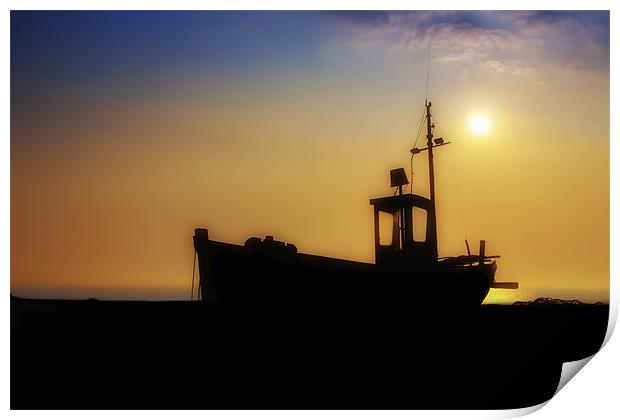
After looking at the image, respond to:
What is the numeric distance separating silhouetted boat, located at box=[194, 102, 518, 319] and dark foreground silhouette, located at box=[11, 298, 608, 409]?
0.81ft

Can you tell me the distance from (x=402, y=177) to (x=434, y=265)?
152cm

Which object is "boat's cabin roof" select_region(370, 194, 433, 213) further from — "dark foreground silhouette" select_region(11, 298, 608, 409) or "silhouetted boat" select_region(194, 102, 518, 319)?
"dark foreground silhouette" select_region(11, 298, 608, 409)

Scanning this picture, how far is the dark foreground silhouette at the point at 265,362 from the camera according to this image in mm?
7141

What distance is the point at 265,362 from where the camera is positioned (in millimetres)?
8867

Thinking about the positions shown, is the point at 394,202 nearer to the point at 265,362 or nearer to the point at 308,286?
the point at 308,286

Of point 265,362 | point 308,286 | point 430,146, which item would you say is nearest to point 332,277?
point 308,286

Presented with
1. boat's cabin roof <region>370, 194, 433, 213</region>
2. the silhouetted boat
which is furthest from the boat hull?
boat's cabin roof <region>370, 194, 433, 213</region>

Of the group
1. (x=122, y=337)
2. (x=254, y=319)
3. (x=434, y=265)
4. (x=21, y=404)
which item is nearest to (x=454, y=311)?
(x=434, y=265)

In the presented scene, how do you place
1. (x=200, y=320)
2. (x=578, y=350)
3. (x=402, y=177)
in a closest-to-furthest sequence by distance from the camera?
(x=402, y=177) → (x=200, y=320) → (x=578, y=350)

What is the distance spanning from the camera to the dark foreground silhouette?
7141 mm

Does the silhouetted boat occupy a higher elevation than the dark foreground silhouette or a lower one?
higher

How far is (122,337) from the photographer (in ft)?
36.4

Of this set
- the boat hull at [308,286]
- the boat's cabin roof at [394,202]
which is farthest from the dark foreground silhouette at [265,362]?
the boat's cabin roof at [394,202]
